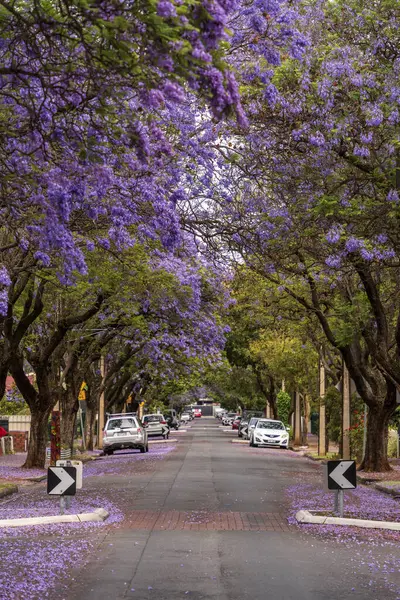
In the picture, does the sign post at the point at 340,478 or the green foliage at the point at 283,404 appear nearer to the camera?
the sign post at the point at 340,478

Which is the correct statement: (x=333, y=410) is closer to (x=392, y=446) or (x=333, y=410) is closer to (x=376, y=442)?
(x=392, y=446)

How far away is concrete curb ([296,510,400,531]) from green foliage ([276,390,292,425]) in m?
49.2

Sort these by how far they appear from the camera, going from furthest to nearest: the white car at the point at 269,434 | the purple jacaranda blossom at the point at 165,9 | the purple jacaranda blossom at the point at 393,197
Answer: the white car at the point at 269,434 → the purple jacaranda blossom at the point at 393,197 → the purple jacaranda blossom at the point at 165,9

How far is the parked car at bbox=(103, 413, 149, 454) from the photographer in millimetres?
40062

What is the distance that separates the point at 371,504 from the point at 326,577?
865 centimetres

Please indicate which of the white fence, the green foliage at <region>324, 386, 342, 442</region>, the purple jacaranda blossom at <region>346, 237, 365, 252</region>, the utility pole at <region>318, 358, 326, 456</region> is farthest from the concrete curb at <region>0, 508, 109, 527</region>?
the white fence

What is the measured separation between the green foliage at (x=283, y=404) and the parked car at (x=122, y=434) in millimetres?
25328

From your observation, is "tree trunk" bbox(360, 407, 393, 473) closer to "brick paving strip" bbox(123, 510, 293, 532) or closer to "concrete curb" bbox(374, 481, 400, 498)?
"concrete curb" bbox(374, 481, 400, 498)

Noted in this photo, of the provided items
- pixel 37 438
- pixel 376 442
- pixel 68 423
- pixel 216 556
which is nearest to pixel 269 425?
pixel 68 423

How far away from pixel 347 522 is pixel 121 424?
1015 inches

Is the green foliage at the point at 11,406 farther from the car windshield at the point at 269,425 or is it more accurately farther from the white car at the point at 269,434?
the car windshield at the point at 269,425

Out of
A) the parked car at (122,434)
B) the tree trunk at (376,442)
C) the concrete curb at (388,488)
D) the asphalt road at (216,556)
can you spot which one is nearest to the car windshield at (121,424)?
the parked car at (122,434)

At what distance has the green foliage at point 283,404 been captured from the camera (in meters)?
65.0

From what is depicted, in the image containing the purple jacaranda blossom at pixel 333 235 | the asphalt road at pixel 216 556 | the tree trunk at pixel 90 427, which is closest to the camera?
the asphalt road at pixel 216 556
